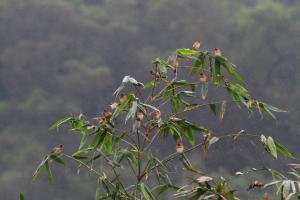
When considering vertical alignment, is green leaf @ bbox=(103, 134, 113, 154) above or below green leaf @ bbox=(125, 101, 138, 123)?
above

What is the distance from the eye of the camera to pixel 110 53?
712 inches

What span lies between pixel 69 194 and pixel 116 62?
4.16 meters

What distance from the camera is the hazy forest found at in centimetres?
1587

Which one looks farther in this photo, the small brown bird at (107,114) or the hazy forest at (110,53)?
the hazy forest at (110,53)

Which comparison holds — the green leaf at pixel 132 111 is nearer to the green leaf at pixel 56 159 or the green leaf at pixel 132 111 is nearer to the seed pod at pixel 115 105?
the seed pod at pixel 115 105

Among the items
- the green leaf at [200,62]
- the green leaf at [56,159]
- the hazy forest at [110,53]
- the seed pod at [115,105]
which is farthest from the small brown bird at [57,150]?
the hazy forest at [110,53]

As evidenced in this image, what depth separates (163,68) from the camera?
1.49 m

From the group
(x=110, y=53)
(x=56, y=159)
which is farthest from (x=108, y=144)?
(x=110, y=53)

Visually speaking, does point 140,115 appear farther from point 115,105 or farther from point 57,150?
point 57,150

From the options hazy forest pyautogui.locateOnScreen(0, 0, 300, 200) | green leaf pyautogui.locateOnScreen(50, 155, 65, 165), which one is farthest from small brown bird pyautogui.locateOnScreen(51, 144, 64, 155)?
hazy forest pyautogui.locateOnScreen(0, 0, 300, 200)

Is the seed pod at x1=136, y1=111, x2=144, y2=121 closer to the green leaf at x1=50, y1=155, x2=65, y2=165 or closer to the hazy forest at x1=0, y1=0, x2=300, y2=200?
the green leaf at x1=50, y1=155, x2=65, y2=165

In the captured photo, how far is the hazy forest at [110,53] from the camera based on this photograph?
52.1ft

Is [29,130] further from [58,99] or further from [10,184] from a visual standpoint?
[10,184]

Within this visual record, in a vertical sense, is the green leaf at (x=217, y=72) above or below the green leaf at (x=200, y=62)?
below
